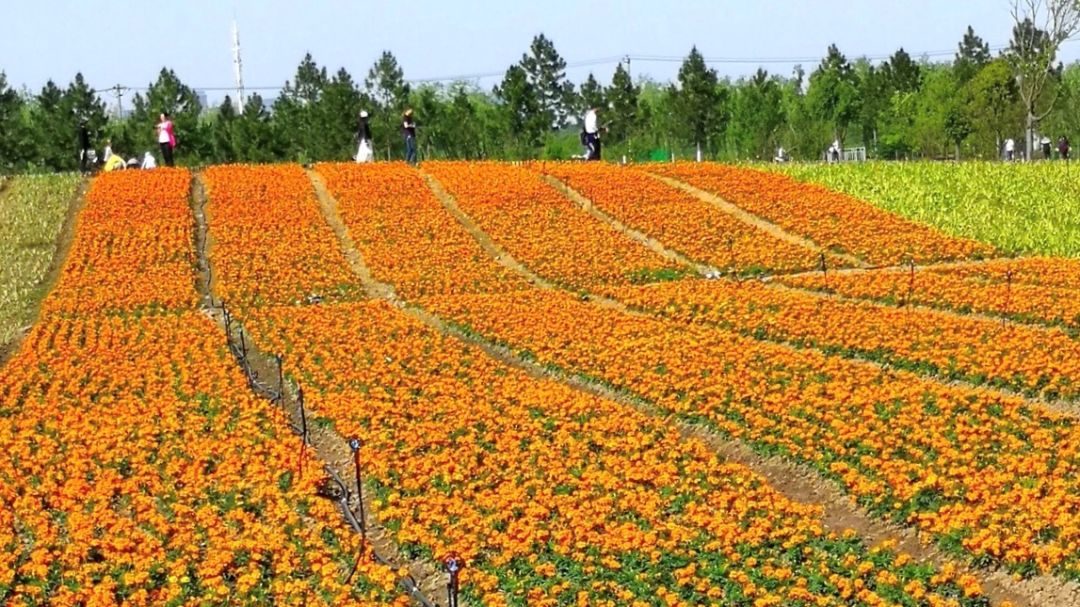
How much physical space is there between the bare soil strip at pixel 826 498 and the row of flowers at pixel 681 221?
9955 millimetres

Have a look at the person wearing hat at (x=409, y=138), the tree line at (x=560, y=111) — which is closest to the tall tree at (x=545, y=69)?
the tree line at (x=560, y=111)

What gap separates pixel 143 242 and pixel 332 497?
2023cm

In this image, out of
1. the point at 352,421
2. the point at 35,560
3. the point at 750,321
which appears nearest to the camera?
the point at 35,560

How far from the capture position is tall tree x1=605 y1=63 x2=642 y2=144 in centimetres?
7956

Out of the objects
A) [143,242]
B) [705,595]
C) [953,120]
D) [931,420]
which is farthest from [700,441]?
[953,120]

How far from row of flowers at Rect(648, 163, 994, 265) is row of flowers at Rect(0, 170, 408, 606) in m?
17.1

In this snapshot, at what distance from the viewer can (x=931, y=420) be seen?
13898mm

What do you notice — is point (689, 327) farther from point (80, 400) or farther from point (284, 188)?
point (284, 188)

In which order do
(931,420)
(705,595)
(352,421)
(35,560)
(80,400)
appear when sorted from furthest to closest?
(80,400) → (352,421) → (931,420) → (35,560) → (705,595)

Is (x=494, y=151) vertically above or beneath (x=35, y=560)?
above

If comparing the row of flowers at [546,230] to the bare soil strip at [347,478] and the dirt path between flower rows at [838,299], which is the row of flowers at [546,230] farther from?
the bare soil strip at [347,478]

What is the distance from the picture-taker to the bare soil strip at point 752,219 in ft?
95.2

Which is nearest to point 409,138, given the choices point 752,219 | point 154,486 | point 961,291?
point 752,219

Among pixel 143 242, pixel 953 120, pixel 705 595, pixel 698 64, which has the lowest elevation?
pixel 705 595
